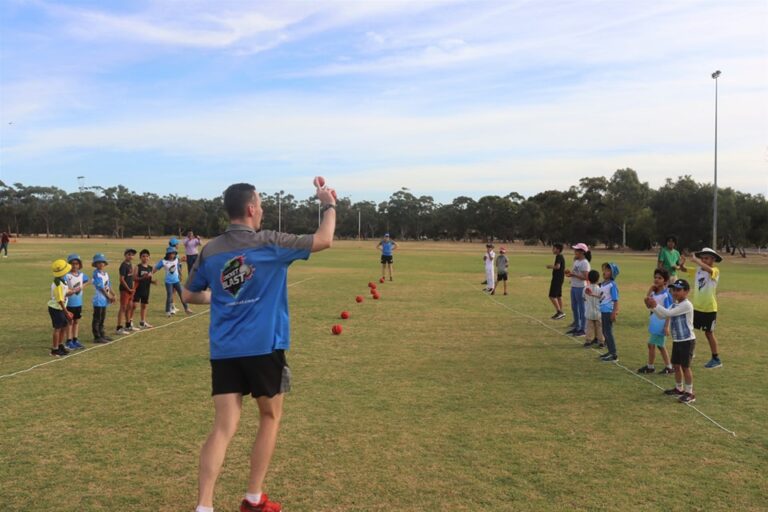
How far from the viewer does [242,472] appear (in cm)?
507

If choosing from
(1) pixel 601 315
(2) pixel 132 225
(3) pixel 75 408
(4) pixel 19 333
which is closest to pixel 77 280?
(4) pixel 19 333

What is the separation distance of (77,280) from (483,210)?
11963 cm

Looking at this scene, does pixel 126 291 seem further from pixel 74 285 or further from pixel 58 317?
pixel 58 317

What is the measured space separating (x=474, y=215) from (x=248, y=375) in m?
127

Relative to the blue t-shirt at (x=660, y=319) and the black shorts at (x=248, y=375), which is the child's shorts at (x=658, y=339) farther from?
the black shorts at (x=248, y=375)

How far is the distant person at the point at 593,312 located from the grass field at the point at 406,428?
1.75ft

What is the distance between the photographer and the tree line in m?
69.1

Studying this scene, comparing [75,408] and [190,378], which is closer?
[75,408]

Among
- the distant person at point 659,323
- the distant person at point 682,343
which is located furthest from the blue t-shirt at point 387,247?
the distant person at point 682,343

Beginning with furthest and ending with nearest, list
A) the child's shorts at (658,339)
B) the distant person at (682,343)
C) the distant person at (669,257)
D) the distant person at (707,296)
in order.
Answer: the distant person at (669,257) < the distant person at (707,296) < the child's shorts at (658,339) < the distant person at (682,343)

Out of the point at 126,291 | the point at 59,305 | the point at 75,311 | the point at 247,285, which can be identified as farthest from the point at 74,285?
the point at 247,285

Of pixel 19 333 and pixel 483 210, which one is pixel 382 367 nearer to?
pixel 19 333

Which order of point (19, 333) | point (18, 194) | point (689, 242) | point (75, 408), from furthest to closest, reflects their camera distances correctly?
point (18, 194) → point (689, 242) → point (19, 333) → point (75, 408)

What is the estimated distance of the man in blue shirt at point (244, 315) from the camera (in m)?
3.77
